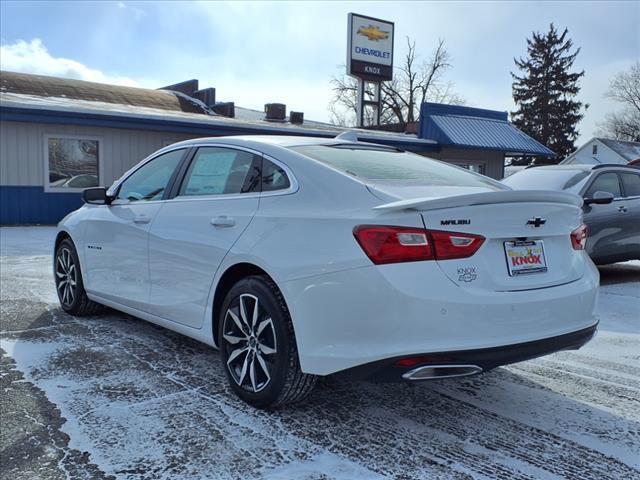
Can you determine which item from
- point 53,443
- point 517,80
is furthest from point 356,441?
point 517,80

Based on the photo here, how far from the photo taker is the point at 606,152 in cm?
5091

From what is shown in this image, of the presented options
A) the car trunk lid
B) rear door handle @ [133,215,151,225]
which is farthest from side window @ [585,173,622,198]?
rear door handle @ [133,215,151,225]

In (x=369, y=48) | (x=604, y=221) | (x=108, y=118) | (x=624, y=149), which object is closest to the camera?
(x=604, y=221)

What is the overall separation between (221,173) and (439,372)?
6.44ft

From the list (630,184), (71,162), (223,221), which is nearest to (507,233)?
(223,221)

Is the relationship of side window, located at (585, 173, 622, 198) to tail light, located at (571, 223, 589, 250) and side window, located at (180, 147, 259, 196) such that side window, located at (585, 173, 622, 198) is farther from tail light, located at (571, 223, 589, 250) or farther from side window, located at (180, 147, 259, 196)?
side window, located at (180, 147, 259, 196)

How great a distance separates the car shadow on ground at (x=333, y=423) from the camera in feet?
8.87

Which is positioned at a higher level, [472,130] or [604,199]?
[472,130]

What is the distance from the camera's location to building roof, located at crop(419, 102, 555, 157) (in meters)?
20.4

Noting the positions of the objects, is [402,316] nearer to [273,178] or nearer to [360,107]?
[273,178]

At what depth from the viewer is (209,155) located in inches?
158

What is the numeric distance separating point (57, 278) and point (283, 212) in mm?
3376

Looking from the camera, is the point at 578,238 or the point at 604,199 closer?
the point at 578,238

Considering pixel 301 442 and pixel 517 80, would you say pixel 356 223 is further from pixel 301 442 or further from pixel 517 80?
pixel 517 80
